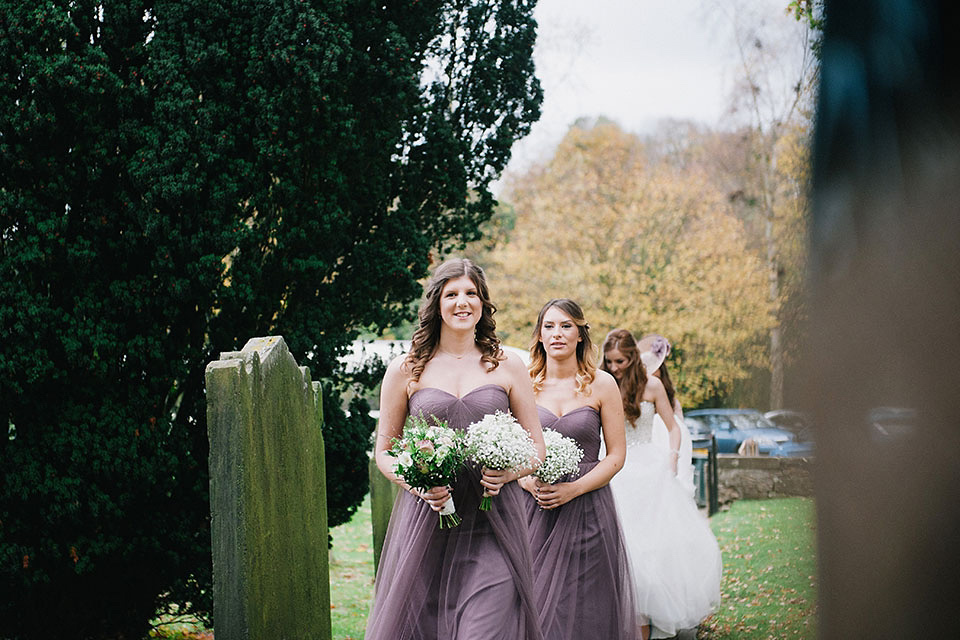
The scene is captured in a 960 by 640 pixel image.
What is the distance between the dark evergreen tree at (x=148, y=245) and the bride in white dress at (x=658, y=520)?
9.29ft

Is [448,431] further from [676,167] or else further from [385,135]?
[676,167]

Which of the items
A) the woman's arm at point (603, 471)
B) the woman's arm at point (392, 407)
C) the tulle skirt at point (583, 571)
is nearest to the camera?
the woman's arm at point (392, 407)

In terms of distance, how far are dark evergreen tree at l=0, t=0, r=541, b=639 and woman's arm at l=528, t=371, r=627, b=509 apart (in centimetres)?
196

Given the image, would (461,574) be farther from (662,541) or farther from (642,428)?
(642,428)

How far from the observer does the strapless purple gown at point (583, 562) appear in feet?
21.0

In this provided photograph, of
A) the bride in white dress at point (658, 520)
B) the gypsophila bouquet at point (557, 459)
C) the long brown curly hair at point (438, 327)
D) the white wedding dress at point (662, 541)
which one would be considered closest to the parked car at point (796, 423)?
the long brown curly hair at point (438, 327)

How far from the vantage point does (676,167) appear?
2836 centimetres

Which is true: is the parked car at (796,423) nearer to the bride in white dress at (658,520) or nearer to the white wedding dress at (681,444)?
the bride in white dress at (658,520)

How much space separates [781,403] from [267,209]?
6696 millimetres

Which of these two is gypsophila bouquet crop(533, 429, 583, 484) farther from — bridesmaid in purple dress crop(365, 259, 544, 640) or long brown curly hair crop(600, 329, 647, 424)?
long brown curly hair crop(600, 329, 647, 424)

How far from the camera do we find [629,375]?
9219 millimetres

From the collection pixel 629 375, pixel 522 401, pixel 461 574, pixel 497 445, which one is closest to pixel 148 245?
pixel 522 401

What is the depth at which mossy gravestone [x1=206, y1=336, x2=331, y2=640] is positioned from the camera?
4.80m

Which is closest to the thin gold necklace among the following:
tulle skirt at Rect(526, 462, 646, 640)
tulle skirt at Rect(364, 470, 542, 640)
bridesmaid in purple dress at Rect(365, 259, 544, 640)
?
bridesmaid in purple dress at Rect(365, 259, 544, 640)
